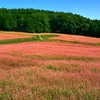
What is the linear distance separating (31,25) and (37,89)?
90276 mm

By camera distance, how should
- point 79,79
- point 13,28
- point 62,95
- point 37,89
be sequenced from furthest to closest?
1. point 13,28
2. point 79,79
3. point 37,89
4. point 62,95

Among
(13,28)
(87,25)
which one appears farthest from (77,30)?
(13,28)

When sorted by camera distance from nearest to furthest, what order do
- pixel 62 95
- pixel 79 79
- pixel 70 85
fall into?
pixel 62 95
pixel 70 85
pixel 79 79

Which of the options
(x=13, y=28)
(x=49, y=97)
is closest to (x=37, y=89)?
(x=49, y=97)

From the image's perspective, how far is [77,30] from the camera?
328 feet

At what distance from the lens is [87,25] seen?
94938 millimetres

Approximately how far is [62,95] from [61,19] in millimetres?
100681

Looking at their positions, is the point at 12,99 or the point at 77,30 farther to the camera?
the point at 77,30

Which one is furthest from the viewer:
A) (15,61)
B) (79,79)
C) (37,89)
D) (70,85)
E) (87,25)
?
(87,25)

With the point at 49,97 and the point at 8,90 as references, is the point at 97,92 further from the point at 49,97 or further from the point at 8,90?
the point at 8,90

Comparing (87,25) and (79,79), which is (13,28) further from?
(79,79)

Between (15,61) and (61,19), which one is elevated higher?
(61,19)

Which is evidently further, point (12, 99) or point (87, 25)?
point (87, 25)

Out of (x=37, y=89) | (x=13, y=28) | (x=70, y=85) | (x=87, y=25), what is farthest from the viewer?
(x=13, y=28)
